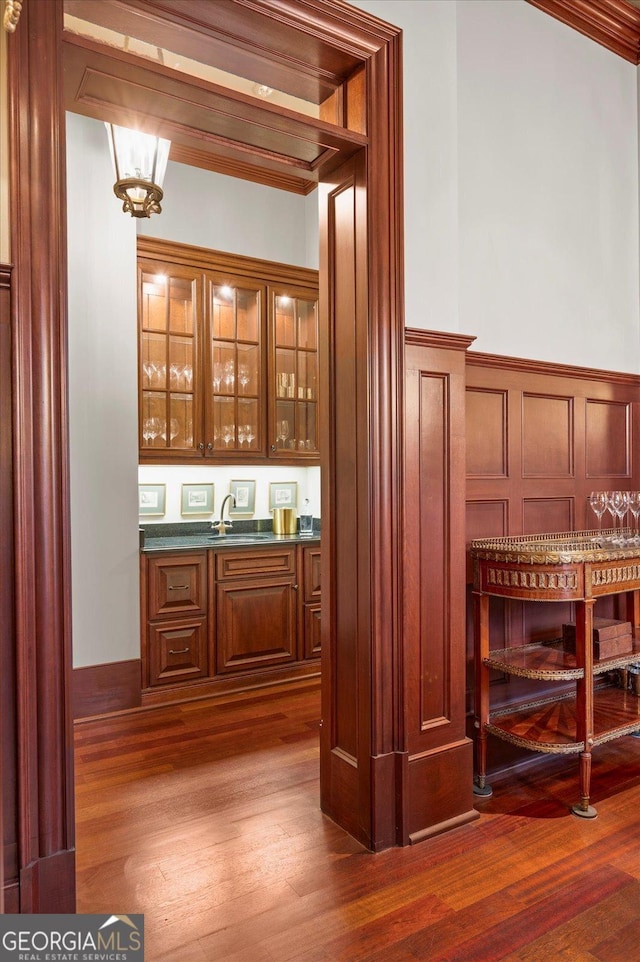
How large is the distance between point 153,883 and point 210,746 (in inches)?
42.4

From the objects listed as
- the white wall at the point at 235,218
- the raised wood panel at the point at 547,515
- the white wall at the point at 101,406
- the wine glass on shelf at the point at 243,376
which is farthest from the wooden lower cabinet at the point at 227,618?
the white wall at the point at 235,218

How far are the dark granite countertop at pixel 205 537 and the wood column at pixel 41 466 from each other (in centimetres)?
202

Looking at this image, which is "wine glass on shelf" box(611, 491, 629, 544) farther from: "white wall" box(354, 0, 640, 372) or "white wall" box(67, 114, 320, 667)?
"white wall" box(67, 114, 320, 667)

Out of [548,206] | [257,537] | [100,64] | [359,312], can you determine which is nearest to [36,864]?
[359,312]

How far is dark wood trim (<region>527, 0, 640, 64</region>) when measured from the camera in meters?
3.02

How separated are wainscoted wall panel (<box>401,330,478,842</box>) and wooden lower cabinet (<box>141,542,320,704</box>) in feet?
5.89

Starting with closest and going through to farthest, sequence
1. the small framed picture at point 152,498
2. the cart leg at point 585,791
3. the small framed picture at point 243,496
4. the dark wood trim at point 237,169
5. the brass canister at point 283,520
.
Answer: the cart leg at point 585,791, the dark wood trim at point 237,169, the small framed picture at point 152,498, the brass canister at point 283,520, the small framed picture at point 243,496

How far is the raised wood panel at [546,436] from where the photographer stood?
299cm

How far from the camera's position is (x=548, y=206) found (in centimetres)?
304

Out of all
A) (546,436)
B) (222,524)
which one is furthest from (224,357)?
(546,436)

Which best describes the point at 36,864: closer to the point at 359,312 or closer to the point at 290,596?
the point at 359,312

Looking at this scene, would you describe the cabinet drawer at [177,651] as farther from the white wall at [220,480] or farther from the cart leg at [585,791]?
the cart leg at [585,791]

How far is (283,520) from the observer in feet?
15.0

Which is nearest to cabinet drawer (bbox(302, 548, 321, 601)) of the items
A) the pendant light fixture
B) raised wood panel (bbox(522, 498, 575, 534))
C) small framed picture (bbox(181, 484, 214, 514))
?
small framed picture (bbox(181, 484, 214, 514))
